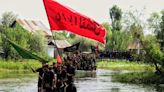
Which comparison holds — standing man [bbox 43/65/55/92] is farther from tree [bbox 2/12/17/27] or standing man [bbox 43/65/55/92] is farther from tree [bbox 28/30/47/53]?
tree [bbox 2/12/17/27]

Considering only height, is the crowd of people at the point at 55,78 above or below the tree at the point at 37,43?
below

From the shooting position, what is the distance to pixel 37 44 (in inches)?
4478

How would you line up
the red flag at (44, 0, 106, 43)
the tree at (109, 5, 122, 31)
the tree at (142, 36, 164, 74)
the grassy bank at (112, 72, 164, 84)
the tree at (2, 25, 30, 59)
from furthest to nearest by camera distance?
the tree at (109, 5, 122, 31) → the tree at (2, 25, 30, 59) → the tree at (142, 36, 164, 74) → the grassy bank at (112, 72, 164, 84) → the red flag at (44, 0, 106, 43)

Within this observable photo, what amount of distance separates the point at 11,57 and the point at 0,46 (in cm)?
735

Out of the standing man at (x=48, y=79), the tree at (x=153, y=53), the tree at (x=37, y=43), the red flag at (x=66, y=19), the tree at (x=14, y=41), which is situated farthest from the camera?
the tree at (x=37, y=43)

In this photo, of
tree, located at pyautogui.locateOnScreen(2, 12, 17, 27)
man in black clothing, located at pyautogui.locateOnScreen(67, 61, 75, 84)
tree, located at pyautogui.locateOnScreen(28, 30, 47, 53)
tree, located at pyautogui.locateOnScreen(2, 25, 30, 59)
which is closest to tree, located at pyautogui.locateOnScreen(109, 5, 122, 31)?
tree, located at pyautogui.locateOnScreen(2, 12, 17, 27)

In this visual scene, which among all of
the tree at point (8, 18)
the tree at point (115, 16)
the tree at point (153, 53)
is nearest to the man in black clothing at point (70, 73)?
the tree at point (153, 53)

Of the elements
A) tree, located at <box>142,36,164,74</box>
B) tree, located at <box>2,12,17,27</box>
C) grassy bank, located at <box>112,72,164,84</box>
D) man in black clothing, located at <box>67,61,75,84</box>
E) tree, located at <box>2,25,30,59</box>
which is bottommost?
grassy bank, located at <box>112,72,164,84</box>

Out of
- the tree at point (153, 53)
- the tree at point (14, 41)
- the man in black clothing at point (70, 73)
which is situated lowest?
the man in black clothing at point (70, 73)

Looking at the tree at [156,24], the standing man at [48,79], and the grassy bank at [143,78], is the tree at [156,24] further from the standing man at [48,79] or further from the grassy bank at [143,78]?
the standing man at [48,79]

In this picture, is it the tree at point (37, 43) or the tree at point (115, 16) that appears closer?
the tree at point (37, 43)

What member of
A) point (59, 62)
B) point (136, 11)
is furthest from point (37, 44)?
point (59, 62)

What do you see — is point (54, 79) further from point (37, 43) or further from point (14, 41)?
point (37, 43)

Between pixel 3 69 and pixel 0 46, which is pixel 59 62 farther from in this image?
pixel 0 46
